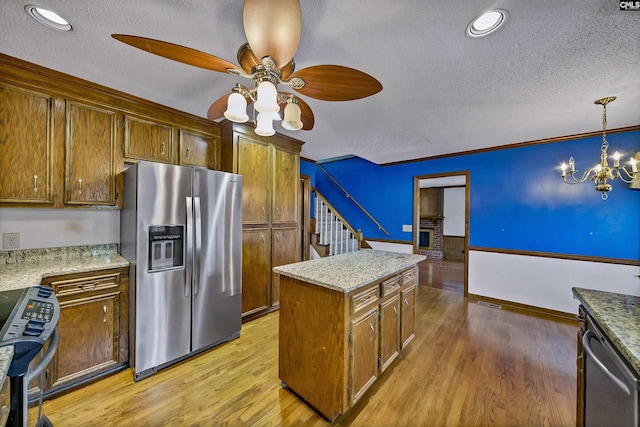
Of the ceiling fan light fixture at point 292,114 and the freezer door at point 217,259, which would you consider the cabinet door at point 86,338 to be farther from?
the ceiling fan light fixture at point 292,114

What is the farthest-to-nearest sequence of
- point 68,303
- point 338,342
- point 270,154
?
point 270,154, point 68,303, point 338,342

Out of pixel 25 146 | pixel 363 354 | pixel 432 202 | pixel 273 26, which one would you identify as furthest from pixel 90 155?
pixel 432 202

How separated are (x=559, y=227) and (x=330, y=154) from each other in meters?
3.56

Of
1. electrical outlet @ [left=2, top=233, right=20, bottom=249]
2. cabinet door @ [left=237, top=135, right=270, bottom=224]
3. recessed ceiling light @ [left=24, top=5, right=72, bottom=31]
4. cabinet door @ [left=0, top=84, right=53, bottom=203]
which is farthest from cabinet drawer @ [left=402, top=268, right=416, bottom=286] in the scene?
electrical outlet @ [left=2, top=233, right=20, bottom=249]

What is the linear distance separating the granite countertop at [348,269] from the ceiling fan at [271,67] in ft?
3.29

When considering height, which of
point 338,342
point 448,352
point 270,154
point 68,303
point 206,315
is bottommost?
point 448,352

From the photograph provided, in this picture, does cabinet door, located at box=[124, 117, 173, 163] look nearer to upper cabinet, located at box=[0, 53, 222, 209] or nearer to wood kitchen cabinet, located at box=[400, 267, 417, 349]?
upper cabinet, located at box=[0, 53, 222, 209]

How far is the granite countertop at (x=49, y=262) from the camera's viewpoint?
1.53 m

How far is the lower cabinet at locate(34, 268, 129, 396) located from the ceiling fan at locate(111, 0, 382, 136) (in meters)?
1.69

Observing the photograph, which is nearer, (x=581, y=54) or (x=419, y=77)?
(x=581, y=54)

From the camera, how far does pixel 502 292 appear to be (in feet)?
12.1

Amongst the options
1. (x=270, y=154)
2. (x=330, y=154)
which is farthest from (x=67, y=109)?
(x=330, y=154)

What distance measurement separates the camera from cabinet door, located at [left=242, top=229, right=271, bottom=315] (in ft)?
9.40

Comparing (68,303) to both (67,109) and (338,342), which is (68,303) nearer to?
(67,109)
